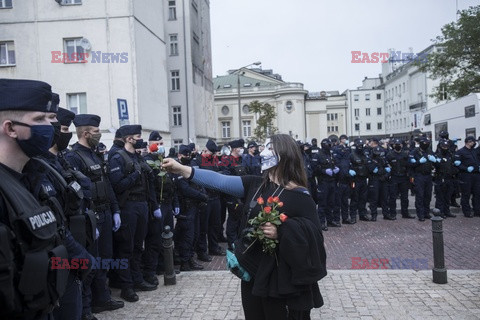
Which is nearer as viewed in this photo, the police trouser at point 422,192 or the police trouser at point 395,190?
the police trouser at point 422,192

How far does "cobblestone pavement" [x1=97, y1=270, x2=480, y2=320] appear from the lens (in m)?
5.48

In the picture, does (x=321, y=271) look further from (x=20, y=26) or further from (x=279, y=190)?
(x=20, y=26)

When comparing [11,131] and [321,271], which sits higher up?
[11,131]

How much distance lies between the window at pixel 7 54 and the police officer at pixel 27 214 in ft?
88.0

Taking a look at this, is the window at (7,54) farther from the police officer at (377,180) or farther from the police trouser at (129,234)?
the police trouser at (129,234)

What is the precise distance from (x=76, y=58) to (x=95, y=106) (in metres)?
3.17

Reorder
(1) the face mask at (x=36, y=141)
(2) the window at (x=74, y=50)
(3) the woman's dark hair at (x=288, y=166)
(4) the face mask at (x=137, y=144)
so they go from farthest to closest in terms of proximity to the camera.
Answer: (2) the window at (x=74, y=50)
(4) the face mask at (x=137, y=144)
(3) the woman's dark hair at (x=288, y=166)
(1) the face mask at (x=36, y=141)

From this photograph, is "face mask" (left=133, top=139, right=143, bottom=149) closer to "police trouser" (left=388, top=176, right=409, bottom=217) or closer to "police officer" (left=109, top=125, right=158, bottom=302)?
"police officer" (left=109, top=125, right=158, bottom=302)

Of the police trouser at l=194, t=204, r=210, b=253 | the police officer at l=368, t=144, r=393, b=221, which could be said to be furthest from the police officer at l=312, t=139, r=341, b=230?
the police trouser at l=194, t=204, r=210, b=253

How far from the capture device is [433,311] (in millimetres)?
5434

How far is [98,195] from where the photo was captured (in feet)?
18.3

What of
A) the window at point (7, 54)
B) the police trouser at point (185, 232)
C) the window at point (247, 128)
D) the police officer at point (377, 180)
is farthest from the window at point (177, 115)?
the window at point (247, 128)

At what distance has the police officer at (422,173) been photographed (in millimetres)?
12031

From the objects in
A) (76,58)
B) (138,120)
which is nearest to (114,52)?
(76,58)
